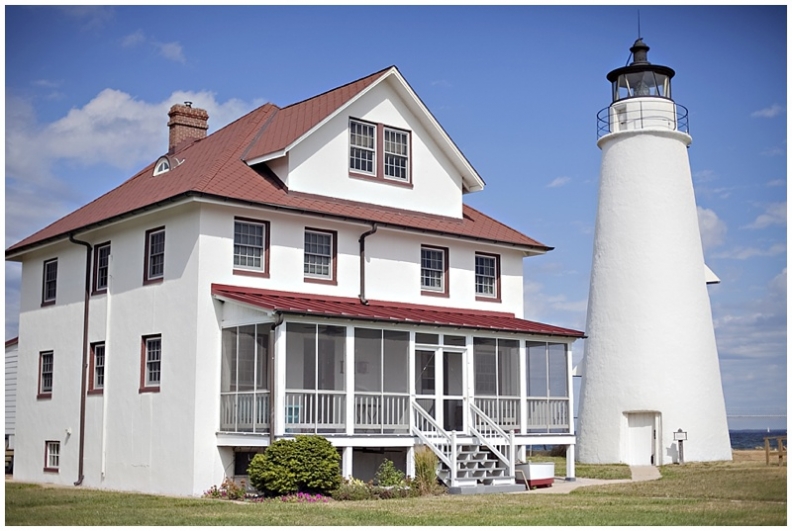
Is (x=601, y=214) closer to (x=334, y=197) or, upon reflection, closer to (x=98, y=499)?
(x=334, y=197)

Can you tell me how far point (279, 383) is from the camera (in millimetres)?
20422

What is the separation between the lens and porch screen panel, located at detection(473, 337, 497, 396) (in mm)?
25953

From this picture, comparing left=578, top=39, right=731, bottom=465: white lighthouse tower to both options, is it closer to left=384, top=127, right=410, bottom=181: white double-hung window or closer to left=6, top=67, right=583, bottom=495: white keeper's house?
left=6, top=67, right=583, bottom=495: white keeper's house

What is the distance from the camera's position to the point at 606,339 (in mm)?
30953

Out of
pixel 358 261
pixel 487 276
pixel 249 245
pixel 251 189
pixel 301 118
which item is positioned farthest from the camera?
pixel 487 276

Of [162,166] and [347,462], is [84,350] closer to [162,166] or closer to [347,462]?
[162,166]

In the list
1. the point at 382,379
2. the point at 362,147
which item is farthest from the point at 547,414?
the point at 362,147

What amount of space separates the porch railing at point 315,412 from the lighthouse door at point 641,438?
11.8 metres

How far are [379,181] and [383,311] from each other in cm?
372

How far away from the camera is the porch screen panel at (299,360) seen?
2306 centimetres

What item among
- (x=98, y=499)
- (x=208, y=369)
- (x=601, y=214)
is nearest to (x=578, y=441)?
(x=601, y=214)

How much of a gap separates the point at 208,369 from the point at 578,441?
13.8 m

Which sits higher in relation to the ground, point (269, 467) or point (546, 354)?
point (546, 354)

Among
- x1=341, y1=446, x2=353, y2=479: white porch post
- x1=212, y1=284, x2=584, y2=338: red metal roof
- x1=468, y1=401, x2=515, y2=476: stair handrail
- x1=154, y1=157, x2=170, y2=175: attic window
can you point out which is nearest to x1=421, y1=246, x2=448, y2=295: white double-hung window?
x1=212, y1=284, x2=584, y2=338: red metal roof
